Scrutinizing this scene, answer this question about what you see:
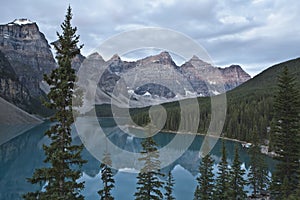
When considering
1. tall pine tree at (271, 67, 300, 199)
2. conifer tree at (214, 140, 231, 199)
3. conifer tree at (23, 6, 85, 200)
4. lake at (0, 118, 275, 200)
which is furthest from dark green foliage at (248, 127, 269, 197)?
conifer tree at (23, 6, 85, 200)

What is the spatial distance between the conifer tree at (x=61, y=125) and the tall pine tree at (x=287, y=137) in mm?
15265

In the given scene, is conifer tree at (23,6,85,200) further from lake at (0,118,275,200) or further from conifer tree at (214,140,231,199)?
lake at (0,118,275,200)

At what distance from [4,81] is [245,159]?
186971 mm

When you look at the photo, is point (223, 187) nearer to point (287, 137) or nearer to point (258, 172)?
point (287, 137)

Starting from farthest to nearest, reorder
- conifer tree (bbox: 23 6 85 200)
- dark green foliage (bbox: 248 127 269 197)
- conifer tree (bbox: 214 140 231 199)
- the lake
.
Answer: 1. the lake
2. dark green foliage (bbox: 248 127 269 197)
3. conifer tree (bbox: 214 140 231 199)
4. conifer tree (bbox: 23 6 85 200)

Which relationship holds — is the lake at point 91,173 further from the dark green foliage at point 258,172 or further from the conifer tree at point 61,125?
the conifer tree at point 61,125

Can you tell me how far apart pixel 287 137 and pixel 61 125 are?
658 inches

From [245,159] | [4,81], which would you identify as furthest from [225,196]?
[4,81]

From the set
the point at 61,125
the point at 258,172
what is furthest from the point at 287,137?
the point at 61,125

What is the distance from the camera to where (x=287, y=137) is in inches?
790

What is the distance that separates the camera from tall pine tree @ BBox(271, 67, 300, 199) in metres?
19.6

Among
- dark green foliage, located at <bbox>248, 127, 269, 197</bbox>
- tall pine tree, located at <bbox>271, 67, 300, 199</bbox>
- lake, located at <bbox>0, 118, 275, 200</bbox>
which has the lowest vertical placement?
lake, located at <bbox>0, 118, 275, 200</bbox>

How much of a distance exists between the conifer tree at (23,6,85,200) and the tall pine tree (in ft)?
50.1

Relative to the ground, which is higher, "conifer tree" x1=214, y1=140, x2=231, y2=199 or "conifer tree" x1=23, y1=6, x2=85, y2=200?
"conifer tree" x1=23, y1=6, x2=85, y2=200
